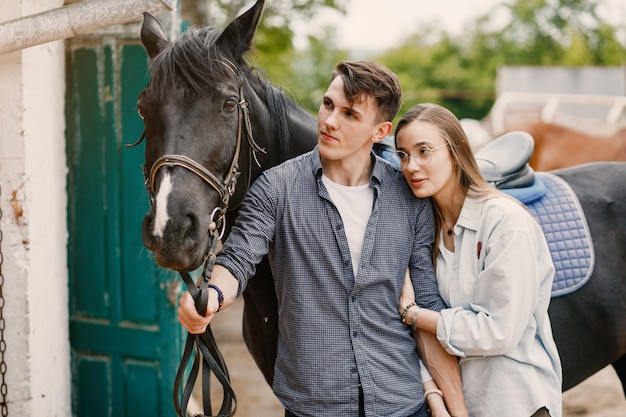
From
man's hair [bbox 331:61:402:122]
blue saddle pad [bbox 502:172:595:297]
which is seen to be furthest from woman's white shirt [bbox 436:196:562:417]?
blue saddle pad [bbox 502:172:595:297]

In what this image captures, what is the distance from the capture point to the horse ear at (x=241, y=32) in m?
1.88

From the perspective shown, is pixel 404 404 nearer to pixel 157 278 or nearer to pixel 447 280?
pixel 447 280

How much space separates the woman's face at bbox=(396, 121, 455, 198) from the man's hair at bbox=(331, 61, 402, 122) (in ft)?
0.38

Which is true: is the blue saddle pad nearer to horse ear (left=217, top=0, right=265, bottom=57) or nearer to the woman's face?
the woman's face

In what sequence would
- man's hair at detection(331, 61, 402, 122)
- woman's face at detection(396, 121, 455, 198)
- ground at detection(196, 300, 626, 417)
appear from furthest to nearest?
1. ground at detection(196, 300, 626, 417)
2. woman's face at detection(396, 121, 455, 198)
3. man's hair at detection(331, 61, 402, 122)

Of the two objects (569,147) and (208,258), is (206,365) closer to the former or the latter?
(208,258)

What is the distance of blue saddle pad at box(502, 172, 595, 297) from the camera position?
2.42 meters

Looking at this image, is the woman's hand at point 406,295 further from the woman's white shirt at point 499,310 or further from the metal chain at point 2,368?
the metal chain at point 2,368

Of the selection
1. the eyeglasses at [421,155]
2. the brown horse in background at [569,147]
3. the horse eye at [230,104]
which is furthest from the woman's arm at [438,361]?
the brown horse in background at [569,147]

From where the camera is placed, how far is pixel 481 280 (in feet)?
5.92

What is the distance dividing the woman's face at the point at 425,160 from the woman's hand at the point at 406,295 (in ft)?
0.85

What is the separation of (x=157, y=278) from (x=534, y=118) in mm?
11482

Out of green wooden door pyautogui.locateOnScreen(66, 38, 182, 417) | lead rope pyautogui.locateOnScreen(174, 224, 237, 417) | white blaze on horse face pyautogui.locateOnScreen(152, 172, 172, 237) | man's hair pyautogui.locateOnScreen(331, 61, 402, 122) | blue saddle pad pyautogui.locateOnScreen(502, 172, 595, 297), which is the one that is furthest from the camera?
green wooden door pyautogui.locateOnScreen(66, 38, 182, 417)

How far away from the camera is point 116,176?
311 centimetres
